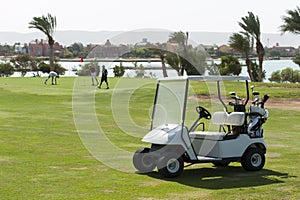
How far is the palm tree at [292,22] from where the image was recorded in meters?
48.4

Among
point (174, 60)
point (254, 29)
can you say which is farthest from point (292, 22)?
point (174, 60)

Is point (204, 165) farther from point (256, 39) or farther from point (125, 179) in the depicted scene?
point (256, 39)

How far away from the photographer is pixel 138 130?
1970cm

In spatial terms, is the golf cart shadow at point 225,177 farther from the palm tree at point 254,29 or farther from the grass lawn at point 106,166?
the palm tree at point 254,29

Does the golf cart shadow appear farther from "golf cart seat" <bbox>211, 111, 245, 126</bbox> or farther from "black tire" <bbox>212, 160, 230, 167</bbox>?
"golf cart seat" <bbox>211, 111, 245, 126</bbox>

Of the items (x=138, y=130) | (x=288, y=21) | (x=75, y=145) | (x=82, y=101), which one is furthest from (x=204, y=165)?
(x=288, y=21)

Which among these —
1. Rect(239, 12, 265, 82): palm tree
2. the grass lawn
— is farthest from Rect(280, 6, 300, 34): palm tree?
the grass lawn

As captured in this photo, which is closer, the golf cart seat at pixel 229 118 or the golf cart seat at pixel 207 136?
the golf cart seat at pixel 207 136

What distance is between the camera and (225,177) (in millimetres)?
11492

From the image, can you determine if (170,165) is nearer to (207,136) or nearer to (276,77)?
(207,136)

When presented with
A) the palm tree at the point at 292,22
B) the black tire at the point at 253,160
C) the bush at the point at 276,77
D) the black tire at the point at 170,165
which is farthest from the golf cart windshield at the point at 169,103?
the bush at the point at 276,77

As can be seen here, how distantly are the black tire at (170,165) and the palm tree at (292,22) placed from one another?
39.3m

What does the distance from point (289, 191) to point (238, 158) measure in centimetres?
186

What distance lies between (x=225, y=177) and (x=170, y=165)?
1.13 meters
